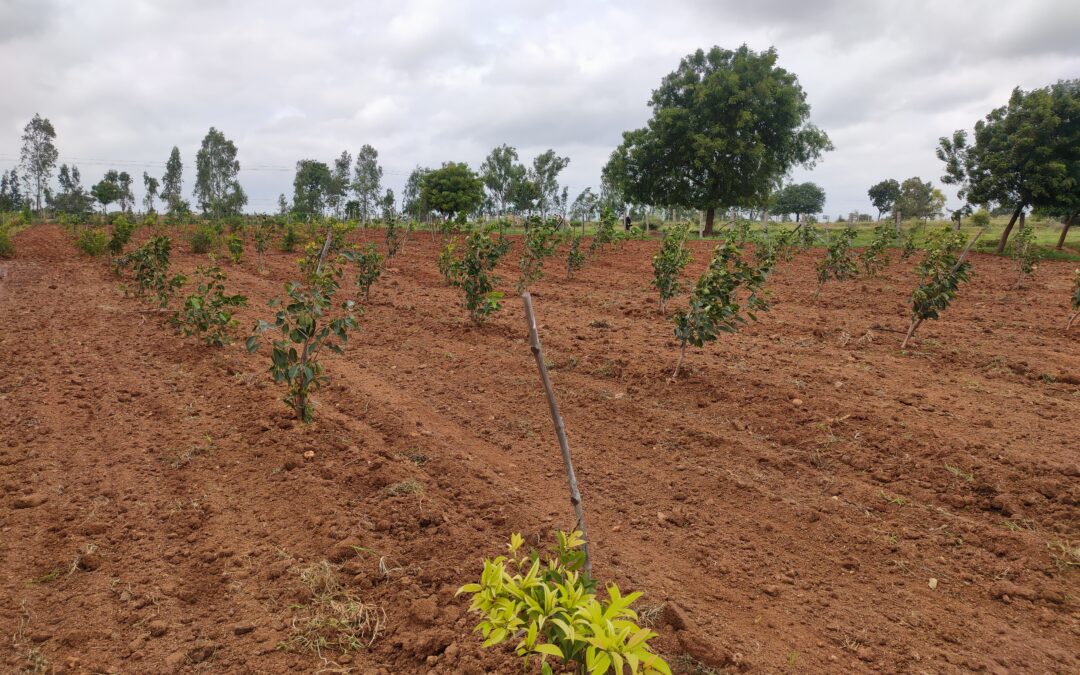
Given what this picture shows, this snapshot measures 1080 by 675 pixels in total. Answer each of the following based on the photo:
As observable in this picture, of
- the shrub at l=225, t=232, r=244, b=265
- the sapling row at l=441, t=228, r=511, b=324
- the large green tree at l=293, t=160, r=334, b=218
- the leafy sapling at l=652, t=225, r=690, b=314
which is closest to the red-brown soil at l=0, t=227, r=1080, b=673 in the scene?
the sapling row at l=441, t=228, r=511, b=324

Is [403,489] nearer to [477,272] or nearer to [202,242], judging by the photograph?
[477,272]

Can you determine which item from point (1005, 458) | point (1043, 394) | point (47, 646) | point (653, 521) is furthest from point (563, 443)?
point (1043, 394)

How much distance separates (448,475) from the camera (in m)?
4.07

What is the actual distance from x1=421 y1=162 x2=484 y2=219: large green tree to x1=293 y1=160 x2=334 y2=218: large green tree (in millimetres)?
15765

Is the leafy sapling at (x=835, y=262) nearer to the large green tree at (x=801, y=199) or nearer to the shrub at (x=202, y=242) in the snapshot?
the shrub at (x=202, y=242)

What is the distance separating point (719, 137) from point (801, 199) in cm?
3511

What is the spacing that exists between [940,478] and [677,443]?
1.85m

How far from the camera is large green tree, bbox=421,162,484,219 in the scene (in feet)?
103

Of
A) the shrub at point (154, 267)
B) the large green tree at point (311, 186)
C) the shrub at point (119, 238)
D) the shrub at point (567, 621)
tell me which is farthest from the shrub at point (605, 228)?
the large green tree at point (311, 186)

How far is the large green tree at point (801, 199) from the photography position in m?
56.0

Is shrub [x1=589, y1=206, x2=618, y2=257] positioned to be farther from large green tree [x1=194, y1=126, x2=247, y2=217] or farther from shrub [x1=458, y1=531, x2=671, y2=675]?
large green tree [x1=194, y1=126, x2=247, y2=217]

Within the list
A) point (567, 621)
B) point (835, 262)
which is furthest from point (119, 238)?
point (835, 262)

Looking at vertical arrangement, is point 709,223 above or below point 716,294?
above

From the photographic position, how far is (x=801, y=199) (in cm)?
5634
